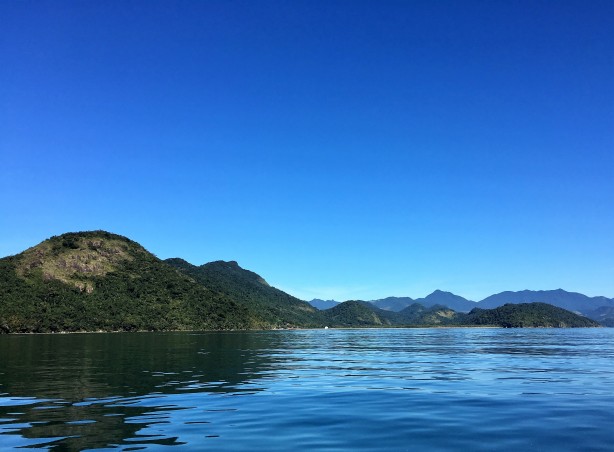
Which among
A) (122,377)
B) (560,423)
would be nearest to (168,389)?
(122,377)

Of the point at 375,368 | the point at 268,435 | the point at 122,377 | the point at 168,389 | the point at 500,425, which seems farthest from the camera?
the point at 375,368

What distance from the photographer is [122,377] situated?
134 feet

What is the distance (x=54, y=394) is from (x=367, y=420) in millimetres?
21199

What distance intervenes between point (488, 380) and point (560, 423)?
17.5 meters

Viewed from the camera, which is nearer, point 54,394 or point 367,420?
point 367,420

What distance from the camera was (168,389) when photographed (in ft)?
109

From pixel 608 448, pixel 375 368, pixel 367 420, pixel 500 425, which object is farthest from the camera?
pixel 375 368

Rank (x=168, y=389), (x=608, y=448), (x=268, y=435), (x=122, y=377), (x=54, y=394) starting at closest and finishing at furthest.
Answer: (x=608, y=448) → (x=268, y=435) → (x=54, y=394) → (x=168, y=389) → (x=122, y=377)

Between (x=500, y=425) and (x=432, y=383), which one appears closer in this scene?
(x=500, y=425)

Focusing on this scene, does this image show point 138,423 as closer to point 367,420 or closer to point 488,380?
point 367,420

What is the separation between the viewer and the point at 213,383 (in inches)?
1462

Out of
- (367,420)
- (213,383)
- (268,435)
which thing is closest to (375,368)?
(213,383)

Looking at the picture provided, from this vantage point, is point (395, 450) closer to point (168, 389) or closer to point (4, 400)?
point (168, 389)

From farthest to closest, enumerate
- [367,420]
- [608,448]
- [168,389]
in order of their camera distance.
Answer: [168,389] → [367,420] → [608,448]
